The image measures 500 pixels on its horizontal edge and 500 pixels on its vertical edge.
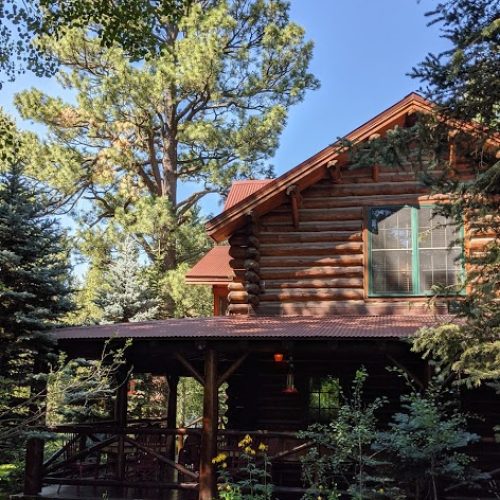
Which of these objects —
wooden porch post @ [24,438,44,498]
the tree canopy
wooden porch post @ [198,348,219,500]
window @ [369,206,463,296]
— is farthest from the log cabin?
the tree canopy

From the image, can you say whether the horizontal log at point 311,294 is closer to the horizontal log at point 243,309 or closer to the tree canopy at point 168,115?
the horizontal log at point 243,309

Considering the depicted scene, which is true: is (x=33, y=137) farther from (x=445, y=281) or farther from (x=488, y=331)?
(x=488, y=331)

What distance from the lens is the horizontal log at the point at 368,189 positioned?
1303 centimetres

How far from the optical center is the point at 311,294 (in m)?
13.1

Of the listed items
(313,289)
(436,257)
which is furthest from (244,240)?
(436,257)

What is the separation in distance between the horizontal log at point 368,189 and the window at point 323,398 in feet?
12.4

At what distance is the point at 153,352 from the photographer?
11188 millimetres

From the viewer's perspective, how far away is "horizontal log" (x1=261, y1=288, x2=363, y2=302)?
1297 centimetres

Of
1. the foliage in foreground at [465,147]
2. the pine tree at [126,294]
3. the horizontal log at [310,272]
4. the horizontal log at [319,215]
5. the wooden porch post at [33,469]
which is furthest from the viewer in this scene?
the pine tree at [126,294]

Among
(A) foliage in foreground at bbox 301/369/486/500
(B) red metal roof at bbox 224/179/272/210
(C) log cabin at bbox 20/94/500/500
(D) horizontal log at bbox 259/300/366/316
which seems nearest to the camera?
(A) foliage in foreground at bbox 301/369/486/500

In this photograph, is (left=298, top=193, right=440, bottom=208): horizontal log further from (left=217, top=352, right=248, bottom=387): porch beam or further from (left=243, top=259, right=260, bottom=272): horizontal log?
(left=217, top=352, right=248, bottom=387): porch beam

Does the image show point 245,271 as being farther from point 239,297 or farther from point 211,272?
point 211,272

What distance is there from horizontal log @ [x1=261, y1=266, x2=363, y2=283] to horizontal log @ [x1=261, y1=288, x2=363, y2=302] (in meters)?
0.26

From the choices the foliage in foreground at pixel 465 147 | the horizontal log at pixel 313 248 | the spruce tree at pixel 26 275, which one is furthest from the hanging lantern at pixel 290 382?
the foliage in foreground at pixel 465 147
